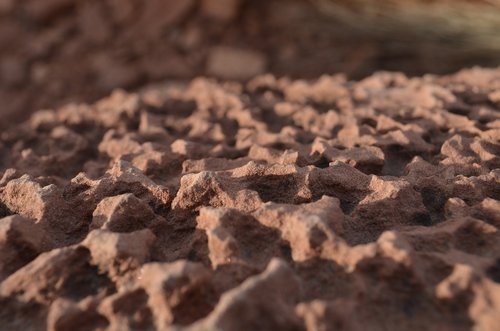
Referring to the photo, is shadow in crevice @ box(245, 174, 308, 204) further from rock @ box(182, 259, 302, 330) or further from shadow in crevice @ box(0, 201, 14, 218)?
shadow in crevice @ box(0, 201, 14, 218)

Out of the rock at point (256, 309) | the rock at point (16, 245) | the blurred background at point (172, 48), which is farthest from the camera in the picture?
the blurred background at point (172, 48)

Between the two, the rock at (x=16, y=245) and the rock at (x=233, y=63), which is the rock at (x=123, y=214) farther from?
the rock at (x=233, y=63)

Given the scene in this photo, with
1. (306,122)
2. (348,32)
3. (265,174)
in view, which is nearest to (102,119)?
(306,122)

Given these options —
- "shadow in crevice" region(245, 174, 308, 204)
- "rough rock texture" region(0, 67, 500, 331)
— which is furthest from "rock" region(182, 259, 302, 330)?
"shadow in crevice" region(245, 174, 308, 204)

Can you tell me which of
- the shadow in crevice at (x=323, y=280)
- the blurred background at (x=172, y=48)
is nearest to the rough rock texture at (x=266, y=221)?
the shadow in crevice at (x=323, y=280)

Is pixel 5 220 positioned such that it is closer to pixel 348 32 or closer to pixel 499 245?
pixel 499 245

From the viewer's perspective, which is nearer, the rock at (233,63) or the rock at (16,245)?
the rock at (16,245)
